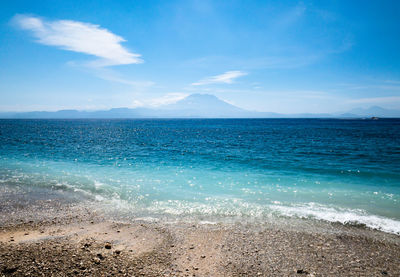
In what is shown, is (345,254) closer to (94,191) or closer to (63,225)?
(63,225)

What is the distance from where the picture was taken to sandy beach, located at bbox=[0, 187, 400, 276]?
281 inches

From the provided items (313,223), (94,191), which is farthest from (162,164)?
(313,223)

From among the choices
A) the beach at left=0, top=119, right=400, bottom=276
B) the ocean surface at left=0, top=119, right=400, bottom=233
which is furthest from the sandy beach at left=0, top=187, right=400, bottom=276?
the ocean surface at left=0, top=119, right=400, bottom=233

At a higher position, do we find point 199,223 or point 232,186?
point 199,223

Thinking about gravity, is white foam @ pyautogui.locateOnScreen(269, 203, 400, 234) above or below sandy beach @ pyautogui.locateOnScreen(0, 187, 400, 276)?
below

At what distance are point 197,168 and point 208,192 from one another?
8.79 metres

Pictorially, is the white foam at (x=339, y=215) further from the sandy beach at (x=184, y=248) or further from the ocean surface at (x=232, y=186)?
the sandy beach at (x=184, y=248)

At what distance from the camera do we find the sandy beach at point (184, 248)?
7133 mm

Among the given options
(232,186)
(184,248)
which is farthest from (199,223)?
(232,186)

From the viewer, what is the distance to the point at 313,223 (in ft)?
37.3

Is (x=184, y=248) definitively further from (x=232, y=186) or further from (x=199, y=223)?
(x=232, y=186)

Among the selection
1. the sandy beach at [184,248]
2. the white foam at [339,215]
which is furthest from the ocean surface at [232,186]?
the sandy beach at [184,248]

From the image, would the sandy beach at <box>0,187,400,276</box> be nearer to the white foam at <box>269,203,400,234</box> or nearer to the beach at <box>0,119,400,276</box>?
the beach at <box>0,119,400,276</box>

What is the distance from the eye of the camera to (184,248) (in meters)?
8.62
